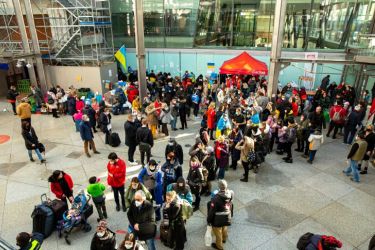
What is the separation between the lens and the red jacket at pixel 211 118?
1032 centimetres

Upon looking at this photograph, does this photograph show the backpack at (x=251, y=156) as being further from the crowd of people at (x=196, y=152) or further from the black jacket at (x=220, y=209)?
the black jacket at (x=220, y=209)

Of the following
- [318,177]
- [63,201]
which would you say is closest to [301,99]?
[318,177]

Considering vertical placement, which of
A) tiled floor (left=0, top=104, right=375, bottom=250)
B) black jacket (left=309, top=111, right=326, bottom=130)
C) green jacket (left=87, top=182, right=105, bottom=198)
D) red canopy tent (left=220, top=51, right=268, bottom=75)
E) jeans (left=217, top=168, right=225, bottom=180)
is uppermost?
red canopy tent (left=220, top=51, right=268, bottom=75)

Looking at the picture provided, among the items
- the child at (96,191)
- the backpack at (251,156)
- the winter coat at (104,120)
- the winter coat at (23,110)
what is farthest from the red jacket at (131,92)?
the child at (96,191)

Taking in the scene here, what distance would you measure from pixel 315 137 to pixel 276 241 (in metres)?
4.14

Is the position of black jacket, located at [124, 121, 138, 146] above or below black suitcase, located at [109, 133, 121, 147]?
above

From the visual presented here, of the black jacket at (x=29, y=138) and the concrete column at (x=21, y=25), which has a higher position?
the concrete column at (x=21, y=25)

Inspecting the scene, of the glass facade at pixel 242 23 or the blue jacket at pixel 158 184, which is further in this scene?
the glass facade at pixel 242 23

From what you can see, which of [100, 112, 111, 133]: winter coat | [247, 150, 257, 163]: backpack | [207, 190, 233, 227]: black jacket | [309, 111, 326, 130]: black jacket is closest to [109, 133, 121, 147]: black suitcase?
[100, 112, 111, 133]: winter coat

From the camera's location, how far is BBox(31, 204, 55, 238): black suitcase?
19.2ft

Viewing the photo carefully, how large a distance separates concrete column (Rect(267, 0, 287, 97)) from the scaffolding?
10.5 m

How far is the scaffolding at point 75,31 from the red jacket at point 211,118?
975cm

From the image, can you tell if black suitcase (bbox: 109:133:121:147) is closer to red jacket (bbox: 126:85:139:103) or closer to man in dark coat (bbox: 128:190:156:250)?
red jacket (bbox: 126:85:139:103)

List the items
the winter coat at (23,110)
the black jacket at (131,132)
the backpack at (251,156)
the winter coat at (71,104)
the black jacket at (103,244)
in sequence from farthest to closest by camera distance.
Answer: the winter coat at (71,104), the winter coat at (23,110), the black jacket at (131,132), the backpack at (251,156), the black jacket at (103,244)
